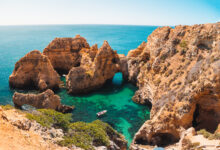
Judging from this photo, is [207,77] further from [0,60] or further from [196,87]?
[0,60]

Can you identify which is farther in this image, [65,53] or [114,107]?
[65,53]

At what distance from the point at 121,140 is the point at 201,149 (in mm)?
8537

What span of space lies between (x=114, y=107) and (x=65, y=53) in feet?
91.2

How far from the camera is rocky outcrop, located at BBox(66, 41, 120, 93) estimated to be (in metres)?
40.2

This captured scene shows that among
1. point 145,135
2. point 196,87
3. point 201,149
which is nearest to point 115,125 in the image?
point 145,135

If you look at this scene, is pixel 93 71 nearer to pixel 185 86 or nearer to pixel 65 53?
pixel 65 53

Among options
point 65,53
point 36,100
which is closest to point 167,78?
point 36,100

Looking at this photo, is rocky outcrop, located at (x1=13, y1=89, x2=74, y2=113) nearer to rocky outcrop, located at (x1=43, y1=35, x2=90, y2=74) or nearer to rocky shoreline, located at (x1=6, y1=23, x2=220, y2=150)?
rocky shoreline, located at (x1=6, y1=23, x2=220, y2=150)

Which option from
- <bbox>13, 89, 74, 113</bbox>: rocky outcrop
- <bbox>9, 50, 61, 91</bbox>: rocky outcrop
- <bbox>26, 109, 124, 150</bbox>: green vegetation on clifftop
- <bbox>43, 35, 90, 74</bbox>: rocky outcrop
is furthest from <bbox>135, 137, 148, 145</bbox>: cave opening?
<bbox>43, 35, 90, 74</bbox>: rocky outcrop

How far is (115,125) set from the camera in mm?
28172

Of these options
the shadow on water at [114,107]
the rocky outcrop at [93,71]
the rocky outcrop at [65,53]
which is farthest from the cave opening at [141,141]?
the rocky outcrop at [65,53]

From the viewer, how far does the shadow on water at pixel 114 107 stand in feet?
93.3

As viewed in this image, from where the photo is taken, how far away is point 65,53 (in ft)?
175

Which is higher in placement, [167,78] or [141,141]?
[167,78]
